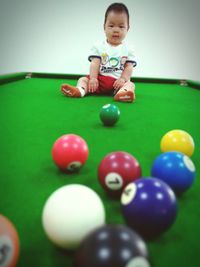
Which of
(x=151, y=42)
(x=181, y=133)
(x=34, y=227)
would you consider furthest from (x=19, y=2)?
(x=34, y=227)

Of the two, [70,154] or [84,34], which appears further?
[84,34]

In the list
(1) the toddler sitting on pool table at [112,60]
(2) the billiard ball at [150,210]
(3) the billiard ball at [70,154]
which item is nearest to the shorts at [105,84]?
(1) the toddler sitting on pool table at [112,60]

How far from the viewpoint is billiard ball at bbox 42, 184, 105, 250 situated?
808 mm

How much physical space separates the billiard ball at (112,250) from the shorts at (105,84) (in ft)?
9.62

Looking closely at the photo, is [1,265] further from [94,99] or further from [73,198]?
[94,99]

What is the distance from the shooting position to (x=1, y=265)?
2.24ft

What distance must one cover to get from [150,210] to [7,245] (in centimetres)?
40

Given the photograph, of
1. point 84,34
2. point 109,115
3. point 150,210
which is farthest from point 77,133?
point 84,34

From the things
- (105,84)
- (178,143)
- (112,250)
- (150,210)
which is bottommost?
(105,84)

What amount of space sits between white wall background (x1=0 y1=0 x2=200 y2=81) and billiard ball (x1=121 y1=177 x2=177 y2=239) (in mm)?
5139

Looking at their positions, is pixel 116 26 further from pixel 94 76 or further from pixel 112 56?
pixel 94 76

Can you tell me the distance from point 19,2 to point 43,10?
463 millimetres

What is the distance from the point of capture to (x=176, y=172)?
113 cm

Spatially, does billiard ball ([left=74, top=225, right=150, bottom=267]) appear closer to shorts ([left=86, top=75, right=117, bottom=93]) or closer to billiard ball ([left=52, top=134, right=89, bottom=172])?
billiard ball ([left=52, top=134, right=89, bottom=172])
